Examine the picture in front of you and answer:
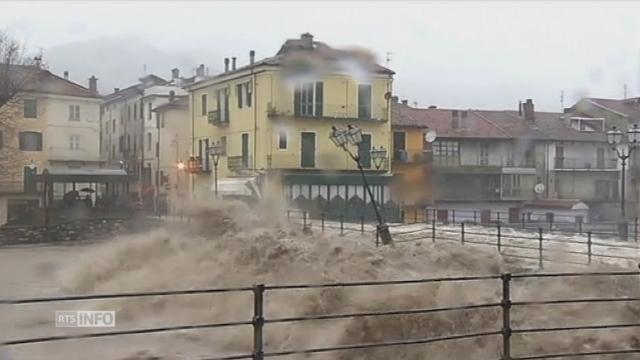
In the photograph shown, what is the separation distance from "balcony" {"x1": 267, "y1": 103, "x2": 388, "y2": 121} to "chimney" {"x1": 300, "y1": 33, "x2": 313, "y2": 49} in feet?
2.31

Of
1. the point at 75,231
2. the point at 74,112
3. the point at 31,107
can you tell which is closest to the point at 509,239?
the point at 75,231

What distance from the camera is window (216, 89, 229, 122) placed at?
9.43 metres

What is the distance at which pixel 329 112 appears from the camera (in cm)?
960

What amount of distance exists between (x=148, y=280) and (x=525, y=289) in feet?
18.4

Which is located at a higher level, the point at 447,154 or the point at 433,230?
the point at 447,154

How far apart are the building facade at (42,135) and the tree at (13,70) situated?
0.05m

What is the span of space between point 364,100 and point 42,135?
12.8 ft

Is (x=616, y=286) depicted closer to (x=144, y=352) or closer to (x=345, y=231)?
(x=144, y=352)

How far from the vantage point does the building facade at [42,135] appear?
6.77m

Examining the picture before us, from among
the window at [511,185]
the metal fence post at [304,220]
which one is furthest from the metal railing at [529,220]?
the metal fence post at [304,220]

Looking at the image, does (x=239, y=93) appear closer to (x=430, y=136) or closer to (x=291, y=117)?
(x=291, y=117)

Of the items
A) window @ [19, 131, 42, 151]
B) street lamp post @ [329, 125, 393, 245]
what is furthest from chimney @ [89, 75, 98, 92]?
street lamp post @ [329, 125, 393, 245]

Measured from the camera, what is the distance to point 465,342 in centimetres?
504

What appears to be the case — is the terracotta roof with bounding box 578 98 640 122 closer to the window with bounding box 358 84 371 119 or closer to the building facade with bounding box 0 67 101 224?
the window with bounding box 358 84 371 119
